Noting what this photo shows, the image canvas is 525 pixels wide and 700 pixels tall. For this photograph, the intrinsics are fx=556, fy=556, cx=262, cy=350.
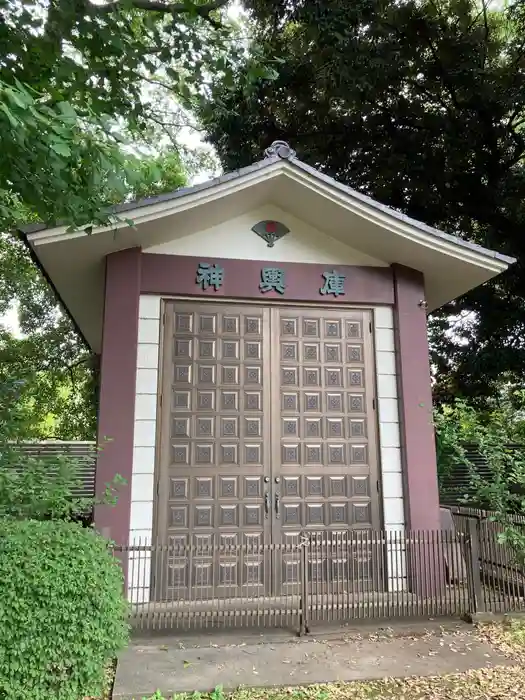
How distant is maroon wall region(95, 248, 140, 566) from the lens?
588 cm

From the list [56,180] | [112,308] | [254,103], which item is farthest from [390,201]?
[56,180]

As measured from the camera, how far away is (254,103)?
1256cm

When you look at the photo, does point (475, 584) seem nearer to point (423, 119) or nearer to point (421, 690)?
point (421, 690)

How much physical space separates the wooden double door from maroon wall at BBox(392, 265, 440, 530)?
395mm

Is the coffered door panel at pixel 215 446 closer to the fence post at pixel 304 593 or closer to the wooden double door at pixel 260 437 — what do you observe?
the wooden double door at pixel 260 437

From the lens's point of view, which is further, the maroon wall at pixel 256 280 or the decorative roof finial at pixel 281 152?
the maroon wall at pixel 256 280

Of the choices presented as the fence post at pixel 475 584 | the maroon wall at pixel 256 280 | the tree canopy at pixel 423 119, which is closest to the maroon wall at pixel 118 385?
the maroon wall at pixel 256 280

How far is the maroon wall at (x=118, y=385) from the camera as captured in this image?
5.88 meters

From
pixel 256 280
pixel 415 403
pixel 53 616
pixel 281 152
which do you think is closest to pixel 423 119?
pixel 281 152

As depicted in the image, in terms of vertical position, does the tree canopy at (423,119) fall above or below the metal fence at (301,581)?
above

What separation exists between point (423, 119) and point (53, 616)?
12.4 m

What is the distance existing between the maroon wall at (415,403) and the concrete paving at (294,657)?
52.9 inches

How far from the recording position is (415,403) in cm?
683

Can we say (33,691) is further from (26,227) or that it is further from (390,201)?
(390,201)
